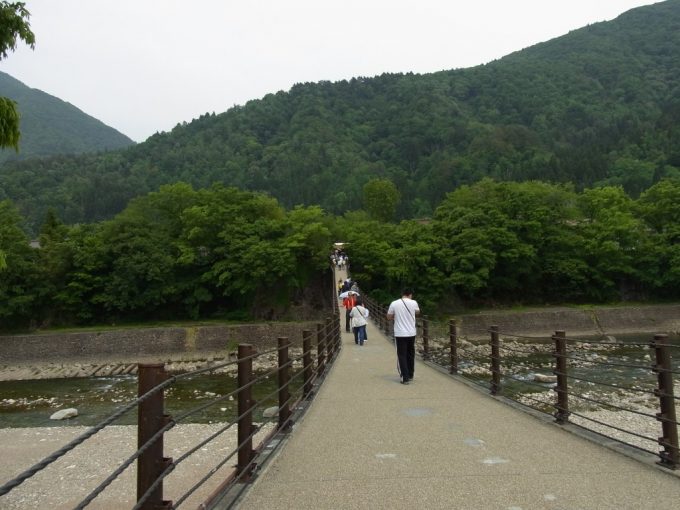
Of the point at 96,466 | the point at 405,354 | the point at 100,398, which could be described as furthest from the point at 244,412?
the point at 100,398

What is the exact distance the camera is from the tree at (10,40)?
247 inches

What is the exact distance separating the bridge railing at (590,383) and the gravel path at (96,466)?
4.34 m

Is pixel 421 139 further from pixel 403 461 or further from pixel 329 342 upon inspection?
pixel 403 461

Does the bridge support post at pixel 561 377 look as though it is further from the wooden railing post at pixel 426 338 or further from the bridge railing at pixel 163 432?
the wooden railing post at pixel 426 338

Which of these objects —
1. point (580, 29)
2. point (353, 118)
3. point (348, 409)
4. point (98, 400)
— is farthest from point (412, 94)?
point (348, 409)

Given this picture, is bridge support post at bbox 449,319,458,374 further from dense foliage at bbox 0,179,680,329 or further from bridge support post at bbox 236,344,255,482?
dense foliage at bbox 0,179,680,329

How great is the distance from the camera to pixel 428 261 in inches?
1507

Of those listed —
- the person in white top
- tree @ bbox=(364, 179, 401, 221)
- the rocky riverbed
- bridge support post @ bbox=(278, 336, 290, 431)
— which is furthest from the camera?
tree @ bbox=(364, 179, 401, 221)

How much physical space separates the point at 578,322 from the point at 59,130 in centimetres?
18625

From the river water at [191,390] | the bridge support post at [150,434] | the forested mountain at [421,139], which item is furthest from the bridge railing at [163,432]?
the forested mountain at [421,139]

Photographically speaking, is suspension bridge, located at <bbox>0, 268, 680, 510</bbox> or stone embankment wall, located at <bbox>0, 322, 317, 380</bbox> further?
stone embankment wall, located at <bbox>0, 322, 317, 380</bbox>

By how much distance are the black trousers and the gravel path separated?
112 inches

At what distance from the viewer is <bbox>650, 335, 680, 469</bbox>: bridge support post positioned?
4.22m

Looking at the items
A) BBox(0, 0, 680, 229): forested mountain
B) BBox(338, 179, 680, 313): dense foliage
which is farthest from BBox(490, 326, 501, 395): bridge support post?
BBox(0, 0, 680, 229): forested mountain
